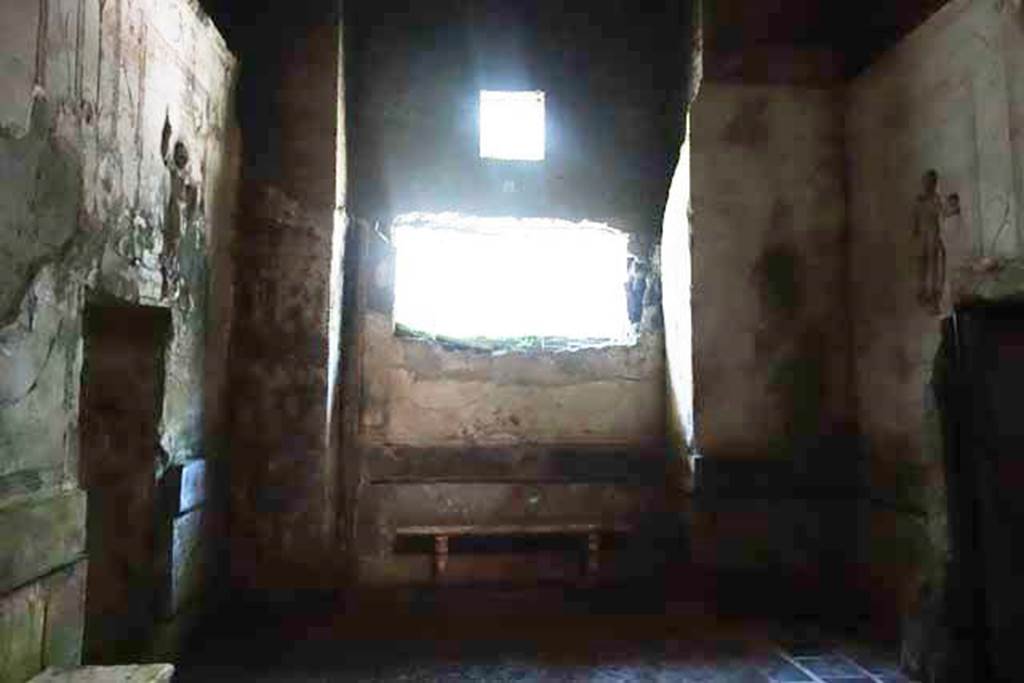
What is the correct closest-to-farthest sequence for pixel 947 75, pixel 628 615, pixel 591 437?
pixel 947 75, pixel 628 615, pixel 591 437

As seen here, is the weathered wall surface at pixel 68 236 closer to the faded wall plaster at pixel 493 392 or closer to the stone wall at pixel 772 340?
the faded wall plaster at pixel 493 392

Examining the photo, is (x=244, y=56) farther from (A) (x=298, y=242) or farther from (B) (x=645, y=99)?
(B) (x=645, y=99)

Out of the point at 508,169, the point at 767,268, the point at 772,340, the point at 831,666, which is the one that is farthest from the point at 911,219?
the point at 508,169

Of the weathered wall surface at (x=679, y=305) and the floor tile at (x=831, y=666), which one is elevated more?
the weathered wall surface at (x=679, y=305)

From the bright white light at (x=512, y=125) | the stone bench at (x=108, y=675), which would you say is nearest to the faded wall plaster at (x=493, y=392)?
the bright white light at (x=512, y=125)

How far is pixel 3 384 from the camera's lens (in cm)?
224

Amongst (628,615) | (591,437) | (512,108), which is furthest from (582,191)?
(628,615)

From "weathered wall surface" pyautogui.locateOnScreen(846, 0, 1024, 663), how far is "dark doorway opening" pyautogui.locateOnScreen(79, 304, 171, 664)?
3.45 meters

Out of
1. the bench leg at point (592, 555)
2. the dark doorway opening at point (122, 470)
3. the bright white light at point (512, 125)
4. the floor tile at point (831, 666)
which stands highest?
the bright white light at point (512, 125)

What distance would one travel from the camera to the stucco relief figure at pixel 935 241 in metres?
3.93

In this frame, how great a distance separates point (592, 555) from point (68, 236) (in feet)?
11.8

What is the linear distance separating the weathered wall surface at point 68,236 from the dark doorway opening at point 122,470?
0.09m

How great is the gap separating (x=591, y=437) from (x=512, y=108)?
237 centimetres

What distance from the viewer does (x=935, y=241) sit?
161 inches
